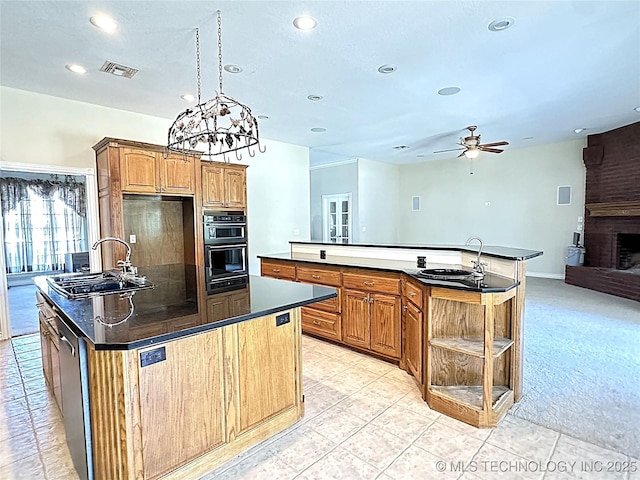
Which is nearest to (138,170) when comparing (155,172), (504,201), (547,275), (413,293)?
(155,172)

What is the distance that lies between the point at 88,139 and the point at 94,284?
116 inches

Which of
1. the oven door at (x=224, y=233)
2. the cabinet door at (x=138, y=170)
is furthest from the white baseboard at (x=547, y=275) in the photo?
the cabinet door at (x=138, y=170)

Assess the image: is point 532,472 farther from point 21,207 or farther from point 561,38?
point 21,207

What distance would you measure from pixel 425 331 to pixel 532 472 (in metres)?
0.97

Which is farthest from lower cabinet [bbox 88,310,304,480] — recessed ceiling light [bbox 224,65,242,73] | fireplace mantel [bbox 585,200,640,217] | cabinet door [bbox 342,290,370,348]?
fireplace mantel [bbox 585,200,640,217]

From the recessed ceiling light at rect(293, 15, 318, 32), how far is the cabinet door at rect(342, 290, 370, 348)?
2311 millimetres

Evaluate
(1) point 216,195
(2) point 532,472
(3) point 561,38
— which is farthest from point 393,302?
(1) point 216,195

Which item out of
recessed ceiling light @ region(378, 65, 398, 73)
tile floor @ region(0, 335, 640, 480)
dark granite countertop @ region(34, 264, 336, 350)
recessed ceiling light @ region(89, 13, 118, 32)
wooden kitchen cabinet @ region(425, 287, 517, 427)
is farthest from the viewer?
recessed ceiling light @ region(378, 65, 398, 73)

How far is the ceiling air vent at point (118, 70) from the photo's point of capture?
137 inches

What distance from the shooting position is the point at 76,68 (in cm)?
354

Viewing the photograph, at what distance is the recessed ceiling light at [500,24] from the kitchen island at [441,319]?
71.9 inches

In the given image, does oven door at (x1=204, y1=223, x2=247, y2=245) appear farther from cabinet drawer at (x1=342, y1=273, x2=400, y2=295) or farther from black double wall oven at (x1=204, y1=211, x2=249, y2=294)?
cabinet drawer at (x1=342, y1=273, x2=400, y2=295)

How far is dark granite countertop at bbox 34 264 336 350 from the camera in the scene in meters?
1.47

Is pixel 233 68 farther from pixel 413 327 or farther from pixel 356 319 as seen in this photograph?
pixel 413 327
